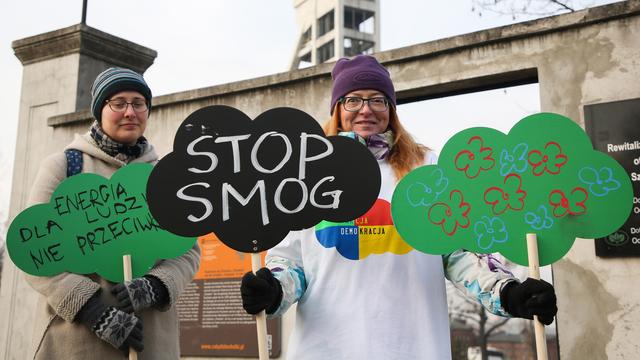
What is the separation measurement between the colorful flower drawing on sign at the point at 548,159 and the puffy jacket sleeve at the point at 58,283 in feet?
4.81

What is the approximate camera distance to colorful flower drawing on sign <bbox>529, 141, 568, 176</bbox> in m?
1.86

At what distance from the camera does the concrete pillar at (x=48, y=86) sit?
642 centimetres

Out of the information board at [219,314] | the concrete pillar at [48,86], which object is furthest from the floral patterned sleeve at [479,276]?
the concrete pillar at [48,86]

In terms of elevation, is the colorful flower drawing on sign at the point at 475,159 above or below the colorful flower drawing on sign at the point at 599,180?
above

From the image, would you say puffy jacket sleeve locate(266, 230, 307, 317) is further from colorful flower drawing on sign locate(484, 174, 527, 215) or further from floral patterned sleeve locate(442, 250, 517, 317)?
colorful flower drawing on sign locate(484, 174, 527, 215)

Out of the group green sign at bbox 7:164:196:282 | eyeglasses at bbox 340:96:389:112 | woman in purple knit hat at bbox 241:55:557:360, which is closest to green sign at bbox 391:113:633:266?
woman in purple knit hat at bbox 241:55:557:360

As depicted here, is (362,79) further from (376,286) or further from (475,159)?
(376,286)

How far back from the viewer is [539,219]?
1.84 metres

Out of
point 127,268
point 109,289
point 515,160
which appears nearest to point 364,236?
point 515,160

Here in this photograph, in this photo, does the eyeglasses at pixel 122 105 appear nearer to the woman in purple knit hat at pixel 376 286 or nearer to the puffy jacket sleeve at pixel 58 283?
the puffy jacket sleeve at pixel 58 283

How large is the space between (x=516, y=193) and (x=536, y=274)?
26cm

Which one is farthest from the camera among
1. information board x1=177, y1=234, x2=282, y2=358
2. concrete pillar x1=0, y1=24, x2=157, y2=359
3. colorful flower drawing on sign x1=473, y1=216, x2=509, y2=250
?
concrete pillar x1=0, y1=24, x2=157, y2=359

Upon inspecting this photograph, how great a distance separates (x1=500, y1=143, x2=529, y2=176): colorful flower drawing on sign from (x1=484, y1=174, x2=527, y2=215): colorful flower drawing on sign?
19 mm

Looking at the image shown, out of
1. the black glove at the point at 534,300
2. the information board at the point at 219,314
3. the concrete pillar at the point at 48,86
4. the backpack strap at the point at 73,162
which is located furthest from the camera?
the concrete pillar at the point at 48,86
